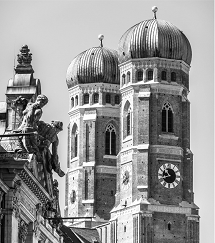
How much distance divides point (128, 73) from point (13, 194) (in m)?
80.8

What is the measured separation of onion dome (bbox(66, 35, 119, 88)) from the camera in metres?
148

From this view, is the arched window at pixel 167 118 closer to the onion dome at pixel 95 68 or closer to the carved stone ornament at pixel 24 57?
the onion dome at pixel 95 68

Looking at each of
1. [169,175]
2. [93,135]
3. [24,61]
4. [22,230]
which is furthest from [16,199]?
[93,135]

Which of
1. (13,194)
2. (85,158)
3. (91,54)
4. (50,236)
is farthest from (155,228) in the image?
(13,194)

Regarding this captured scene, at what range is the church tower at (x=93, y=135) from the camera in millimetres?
144375

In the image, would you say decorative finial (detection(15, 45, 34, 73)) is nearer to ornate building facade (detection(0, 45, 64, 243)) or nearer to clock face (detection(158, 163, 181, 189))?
ornate building facade (detection(0, 45, 64, 243))

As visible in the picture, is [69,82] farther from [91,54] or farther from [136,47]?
[136,47]

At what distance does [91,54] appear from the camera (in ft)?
493

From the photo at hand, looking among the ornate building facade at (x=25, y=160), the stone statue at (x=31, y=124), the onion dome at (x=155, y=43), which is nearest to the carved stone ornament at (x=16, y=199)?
the ornate building facade at (x=25, y=160)

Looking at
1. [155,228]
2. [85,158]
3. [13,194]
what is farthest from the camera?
[85,158]

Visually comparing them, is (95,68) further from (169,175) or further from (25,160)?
(25,160)

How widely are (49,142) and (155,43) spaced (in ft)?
250

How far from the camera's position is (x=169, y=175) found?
13562 centimetres

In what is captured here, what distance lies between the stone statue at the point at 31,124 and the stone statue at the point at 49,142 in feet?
4.32
